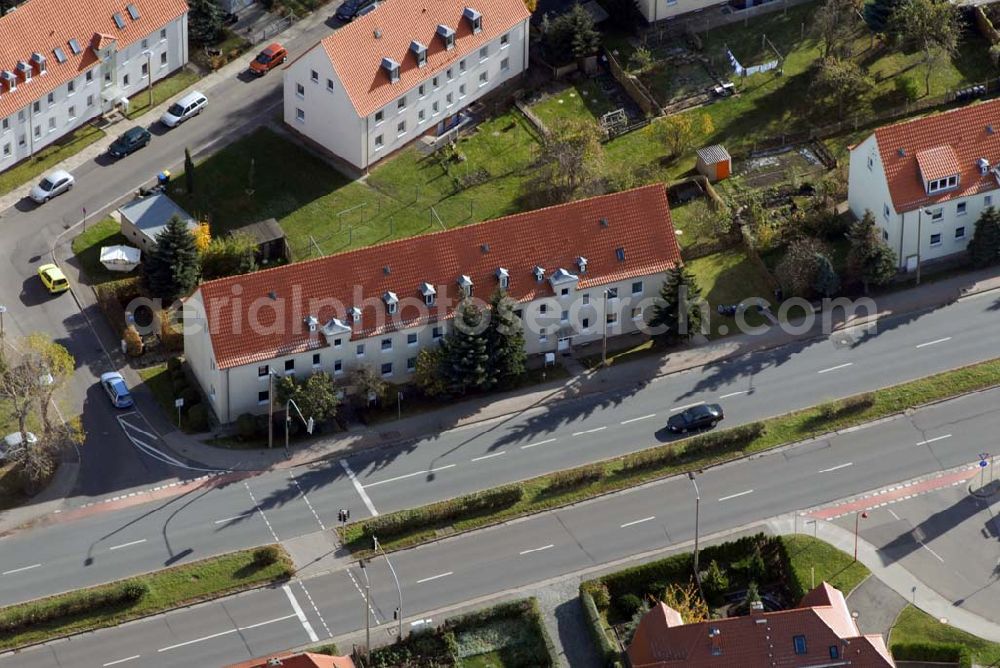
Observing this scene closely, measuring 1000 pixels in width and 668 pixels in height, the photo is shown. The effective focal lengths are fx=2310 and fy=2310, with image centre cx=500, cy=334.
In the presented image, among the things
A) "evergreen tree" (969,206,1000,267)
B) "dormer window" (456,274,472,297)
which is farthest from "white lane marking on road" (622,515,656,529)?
"evergreen tree" (969,206,1000,267)

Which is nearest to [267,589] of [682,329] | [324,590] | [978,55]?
[324,590]

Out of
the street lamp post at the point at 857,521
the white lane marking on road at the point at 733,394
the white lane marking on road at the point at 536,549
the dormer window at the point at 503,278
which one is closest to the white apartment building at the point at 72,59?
the dormer window at the point at 503,278

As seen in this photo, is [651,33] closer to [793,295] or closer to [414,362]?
[793,295]

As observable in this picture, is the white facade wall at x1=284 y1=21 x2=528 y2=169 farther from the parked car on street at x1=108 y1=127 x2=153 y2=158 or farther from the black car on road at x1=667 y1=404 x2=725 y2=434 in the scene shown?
the black car on road at x1=667 y1=404 x2=725 y2=434

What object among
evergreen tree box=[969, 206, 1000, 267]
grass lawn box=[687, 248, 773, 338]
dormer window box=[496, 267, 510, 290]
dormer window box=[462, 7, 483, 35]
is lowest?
evergreen tree box=[969, 206, 1000, 267]

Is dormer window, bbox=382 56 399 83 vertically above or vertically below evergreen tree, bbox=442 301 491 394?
above

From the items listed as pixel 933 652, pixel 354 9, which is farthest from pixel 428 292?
pixel 933 652

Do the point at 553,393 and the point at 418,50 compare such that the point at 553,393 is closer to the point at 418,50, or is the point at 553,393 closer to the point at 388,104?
the point at 388,104

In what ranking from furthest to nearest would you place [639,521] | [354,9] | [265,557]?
[354,9] → [639,521] → [265,557]
